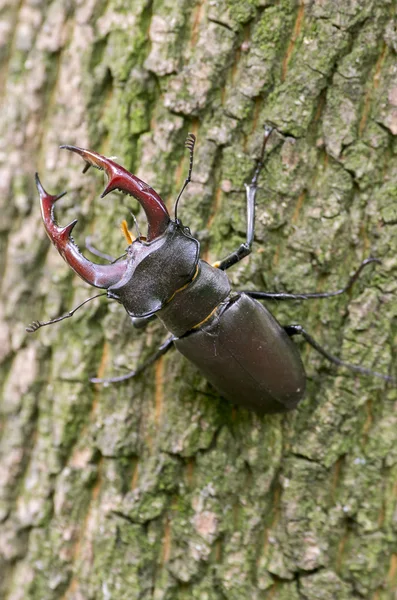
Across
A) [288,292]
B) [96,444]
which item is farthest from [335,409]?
[96,444]

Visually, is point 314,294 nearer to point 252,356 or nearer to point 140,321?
point 252,356

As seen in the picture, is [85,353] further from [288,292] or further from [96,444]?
[288,292]

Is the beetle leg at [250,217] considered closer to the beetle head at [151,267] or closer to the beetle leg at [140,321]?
the beetle head at [151,267]

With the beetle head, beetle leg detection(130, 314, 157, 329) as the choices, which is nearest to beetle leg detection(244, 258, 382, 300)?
the beetle head

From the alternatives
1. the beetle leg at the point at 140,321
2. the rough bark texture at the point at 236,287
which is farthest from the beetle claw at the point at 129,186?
the beetle leg at the point at 140,321

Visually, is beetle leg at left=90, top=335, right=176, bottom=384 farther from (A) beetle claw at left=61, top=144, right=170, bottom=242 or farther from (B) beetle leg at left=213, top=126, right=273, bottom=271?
(A) beetle claw at left=61, top=144, right=170, bottom=242
